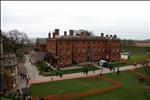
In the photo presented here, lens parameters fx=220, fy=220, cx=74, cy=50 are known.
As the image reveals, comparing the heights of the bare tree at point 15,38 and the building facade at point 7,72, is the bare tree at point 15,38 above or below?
above

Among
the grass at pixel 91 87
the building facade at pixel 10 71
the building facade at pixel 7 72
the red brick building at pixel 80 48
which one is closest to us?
the building facade at pixel 7 72

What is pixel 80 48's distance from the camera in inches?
2355

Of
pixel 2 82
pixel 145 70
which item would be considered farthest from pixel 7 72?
pixel 145 70

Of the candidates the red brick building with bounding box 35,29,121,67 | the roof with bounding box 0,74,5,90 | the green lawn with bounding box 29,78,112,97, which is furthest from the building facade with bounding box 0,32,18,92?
the red brick building with bounding box 35,29,121,67

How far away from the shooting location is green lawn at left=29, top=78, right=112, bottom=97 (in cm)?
3491

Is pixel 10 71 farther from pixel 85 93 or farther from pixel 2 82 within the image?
pixel 85 93

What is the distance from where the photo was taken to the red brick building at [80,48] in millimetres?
56188

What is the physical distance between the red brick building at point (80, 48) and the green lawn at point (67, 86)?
14633 mm

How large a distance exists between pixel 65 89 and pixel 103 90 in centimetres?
630

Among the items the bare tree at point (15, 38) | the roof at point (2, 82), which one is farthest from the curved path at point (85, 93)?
the bare tree at point (15, 38)

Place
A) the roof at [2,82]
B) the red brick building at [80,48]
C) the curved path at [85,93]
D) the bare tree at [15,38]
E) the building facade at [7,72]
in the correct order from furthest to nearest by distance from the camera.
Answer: the bare tree at [15,38], the red brick building at [80,48], the building facade at [7,72], the curved path at [85,93], the roof at [2,82]

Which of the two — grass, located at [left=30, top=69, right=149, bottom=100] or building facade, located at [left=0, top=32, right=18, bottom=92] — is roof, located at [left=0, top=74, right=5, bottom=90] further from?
grass, located at [left=30, top=69, right=149, bottom=100]

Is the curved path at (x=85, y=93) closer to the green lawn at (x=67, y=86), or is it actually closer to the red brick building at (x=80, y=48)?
the green lawn at (x=67, y=86)

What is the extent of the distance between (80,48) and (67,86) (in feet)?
74.9
